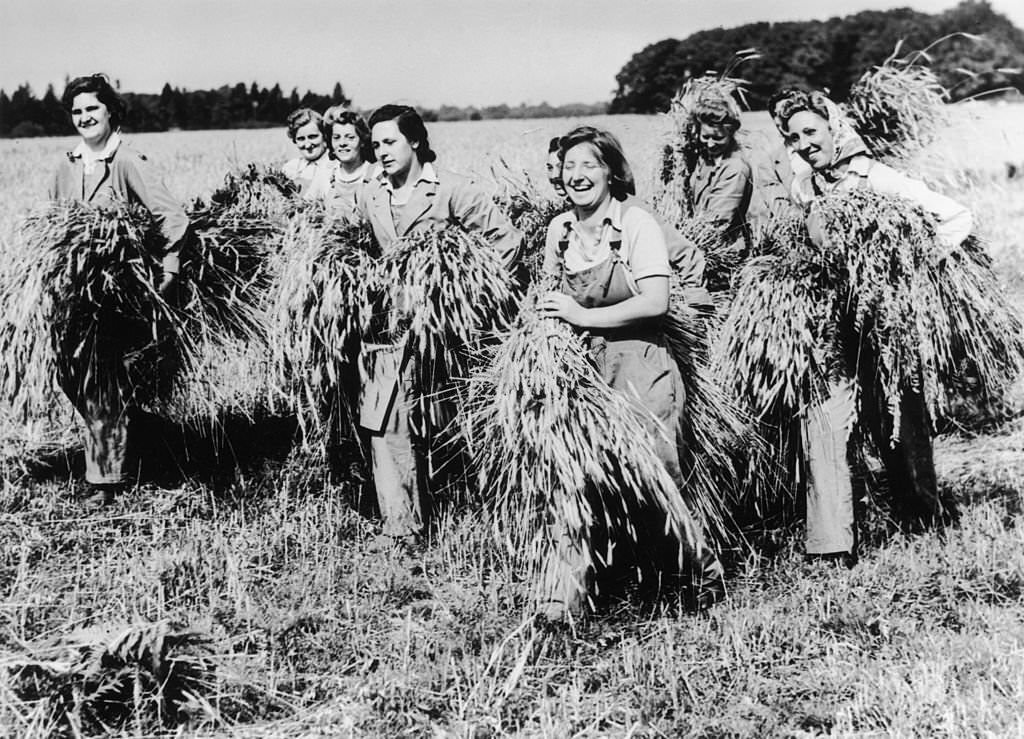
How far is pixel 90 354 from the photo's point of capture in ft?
14.1

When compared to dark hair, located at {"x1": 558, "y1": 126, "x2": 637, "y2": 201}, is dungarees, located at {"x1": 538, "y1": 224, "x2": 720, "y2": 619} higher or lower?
lower

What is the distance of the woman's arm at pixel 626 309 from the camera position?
10.5ft

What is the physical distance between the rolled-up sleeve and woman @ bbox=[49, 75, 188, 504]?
2818 mm

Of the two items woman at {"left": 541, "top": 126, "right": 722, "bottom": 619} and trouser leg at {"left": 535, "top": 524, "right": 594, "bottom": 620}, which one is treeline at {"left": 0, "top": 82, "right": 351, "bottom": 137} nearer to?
woman at {"left": 541, "top": 126, "right": 722, "bottom": 619}

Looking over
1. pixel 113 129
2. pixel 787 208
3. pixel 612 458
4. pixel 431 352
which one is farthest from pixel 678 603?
pixel 113 129

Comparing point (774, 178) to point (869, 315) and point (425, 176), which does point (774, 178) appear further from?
point (425, 176)

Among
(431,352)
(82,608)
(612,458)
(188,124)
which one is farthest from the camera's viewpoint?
(188,124)

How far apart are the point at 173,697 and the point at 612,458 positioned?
4.78 feet

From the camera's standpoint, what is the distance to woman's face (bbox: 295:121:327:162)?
6680 millimetres

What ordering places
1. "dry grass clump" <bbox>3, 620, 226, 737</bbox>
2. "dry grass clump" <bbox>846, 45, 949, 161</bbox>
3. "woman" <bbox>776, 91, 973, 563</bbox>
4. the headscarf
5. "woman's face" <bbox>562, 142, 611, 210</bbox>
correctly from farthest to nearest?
1. "dry grass clump" <bbox>846, 45, 949, 161</bbox>
2. the headscarf
3. "woman" <bbox>776, 91, 973, 563</bbox>
4. "woman's face" <bbox>562, 142, 611, 210</bbox>
5. "dry grass clump" <bbox>3, 620, 226, 737</bbox>

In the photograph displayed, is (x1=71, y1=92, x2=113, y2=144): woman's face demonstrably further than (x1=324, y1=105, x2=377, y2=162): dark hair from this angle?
No

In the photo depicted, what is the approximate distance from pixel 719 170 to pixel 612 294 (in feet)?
6.05

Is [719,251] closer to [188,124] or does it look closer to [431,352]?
[431,352]

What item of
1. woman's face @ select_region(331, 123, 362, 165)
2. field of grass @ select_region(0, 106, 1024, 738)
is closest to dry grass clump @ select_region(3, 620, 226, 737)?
field of grass @ select_region(0, 106, 1024, 738)
